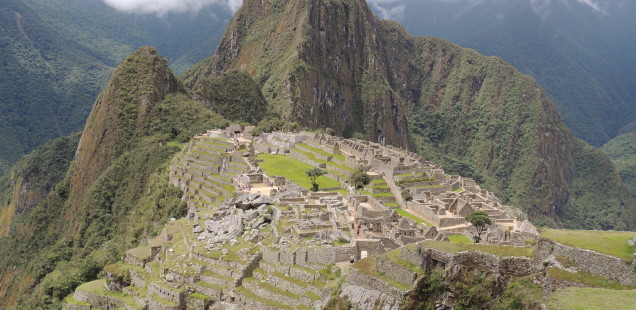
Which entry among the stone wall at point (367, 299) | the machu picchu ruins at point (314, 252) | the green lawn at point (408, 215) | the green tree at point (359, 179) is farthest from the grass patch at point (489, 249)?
the green tree at point (359, 179)

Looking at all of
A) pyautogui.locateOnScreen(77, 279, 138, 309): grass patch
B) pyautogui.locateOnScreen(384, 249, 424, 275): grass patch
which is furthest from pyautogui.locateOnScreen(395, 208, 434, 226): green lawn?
pyautogui.locateOnScreen(384, 249, 424, 275): grass patch

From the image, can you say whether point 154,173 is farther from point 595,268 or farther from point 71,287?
point 595,268

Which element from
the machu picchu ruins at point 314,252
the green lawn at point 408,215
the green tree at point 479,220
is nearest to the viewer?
the machu picchu ruins at point 314,252

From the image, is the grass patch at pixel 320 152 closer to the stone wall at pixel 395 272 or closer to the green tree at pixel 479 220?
the green tree at pixel 479 220

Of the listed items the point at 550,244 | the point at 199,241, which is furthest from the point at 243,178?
the point at 550,244

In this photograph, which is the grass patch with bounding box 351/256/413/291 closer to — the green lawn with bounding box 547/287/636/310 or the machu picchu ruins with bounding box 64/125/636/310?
the machu picchu ruins with bounding box 64/125/636/310
